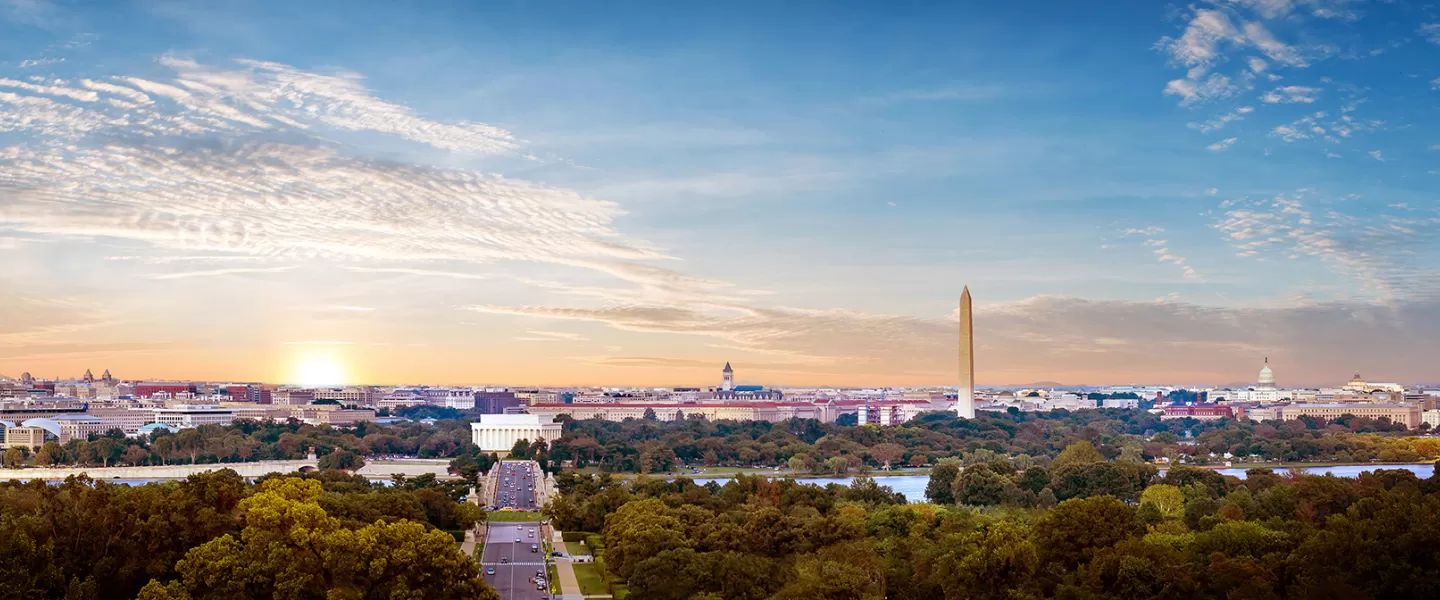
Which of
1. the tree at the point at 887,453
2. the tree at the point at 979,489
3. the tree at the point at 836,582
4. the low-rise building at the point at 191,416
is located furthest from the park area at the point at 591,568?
the low-rise building at the point at 191,416

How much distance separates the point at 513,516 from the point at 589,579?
1892cm

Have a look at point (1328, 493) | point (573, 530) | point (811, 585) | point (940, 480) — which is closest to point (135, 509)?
point (811, 585)

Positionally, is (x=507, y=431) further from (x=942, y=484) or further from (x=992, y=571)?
(x=992, y=571)

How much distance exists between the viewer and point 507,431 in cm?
11181

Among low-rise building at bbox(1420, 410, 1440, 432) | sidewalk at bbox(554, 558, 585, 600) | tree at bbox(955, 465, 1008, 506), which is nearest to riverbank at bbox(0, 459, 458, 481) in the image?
tree at bbox(955, 465, 1008, 506)

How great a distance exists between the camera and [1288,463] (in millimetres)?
90125

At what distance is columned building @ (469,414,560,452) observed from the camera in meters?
110

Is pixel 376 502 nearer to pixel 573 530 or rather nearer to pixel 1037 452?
pixel 573 530

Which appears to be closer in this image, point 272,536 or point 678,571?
point 272,536

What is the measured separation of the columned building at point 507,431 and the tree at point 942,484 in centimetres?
5092

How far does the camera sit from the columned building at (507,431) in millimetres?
110438

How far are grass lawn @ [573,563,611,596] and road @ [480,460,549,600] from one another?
1.16m

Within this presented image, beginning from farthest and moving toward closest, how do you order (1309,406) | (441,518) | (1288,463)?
(1309,406) < (1288,463) < (441,518)

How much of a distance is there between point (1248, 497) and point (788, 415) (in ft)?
352
